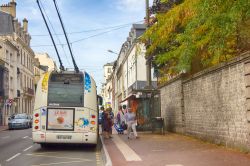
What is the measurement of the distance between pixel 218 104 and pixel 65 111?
608cm

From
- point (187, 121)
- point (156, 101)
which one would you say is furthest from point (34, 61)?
point (187, 121)

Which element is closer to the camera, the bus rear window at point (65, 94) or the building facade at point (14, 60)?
the bus rear window at point (65, 94)

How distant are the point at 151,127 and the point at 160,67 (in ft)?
12.5

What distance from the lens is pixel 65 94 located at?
18.3 metres

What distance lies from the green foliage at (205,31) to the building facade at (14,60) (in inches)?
1358

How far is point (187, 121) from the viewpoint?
70.9 feet

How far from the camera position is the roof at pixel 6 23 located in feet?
201

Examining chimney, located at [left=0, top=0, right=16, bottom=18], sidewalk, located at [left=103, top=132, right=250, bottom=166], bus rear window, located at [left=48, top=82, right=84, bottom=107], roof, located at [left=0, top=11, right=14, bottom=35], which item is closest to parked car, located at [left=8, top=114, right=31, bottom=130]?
roof, located at [left=0, top=11, right=14, bottom=35]

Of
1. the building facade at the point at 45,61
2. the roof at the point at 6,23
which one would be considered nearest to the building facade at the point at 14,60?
the roof at the point at 6,23

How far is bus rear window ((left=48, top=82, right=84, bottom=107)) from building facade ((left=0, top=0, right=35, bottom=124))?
108 ft

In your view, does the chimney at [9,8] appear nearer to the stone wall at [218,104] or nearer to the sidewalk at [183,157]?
the stone wall at [218,104]

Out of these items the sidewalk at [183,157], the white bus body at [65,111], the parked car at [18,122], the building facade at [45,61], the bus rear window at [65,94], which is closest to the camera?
the sidewalk at [183,157]

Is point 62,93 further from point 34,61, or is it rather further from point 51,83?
point 34,61

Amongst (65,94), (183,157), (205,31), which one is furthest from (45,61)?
(183,157)
